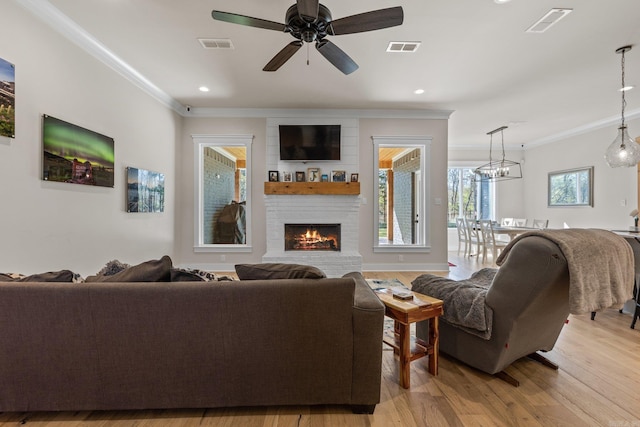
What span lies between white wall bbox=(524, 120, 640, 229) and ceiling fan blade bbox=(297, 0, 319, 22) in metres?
6.41

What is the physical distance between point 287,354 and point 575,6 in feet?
11.6

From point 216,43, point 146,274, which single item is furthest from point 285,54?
point 146,274

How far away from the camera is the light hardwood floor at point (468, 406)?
147 cm

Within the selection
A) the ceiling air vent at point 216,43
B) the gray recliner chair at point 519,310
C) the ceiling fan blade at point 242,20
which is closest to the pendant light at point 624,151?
the gray recliner chair at point 519,310

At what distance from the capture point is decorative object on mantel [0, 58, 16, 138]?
81.3 inches

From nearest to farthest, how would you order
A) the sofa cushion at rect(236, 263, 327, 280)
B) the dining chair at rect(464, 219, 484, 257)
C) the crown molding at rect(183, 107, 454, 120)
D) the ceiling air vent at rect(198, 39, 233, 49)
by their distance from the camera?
the sofa cushion at rect(236, 263, 327, 280) → the ceiling air vent at rect(198, 39, 233, 49) → the crown molding at rect(183, 107, 454, 120) → the dining chair at rect(464, 219, 484, 257)

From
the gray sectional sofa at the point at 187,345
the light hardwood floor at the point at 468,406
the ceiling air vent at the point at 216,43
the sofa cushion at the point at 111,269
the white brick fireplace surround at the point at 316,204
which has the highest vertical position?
the ceiling air vent at the point at 216,43

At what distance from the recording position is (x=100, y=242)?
10.1 ft

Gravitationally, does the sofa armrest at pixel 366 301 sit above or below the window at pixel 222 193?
below

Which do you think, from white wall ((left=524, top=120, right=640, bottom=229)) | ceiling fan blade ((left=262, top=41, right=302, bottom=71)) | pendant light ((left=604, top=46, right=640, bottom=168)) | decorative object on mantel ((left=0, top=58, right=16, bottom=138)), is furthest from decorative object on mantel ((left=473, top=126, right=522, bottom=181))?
decorative object on mantel ((left=0, top=58, right=16, bottom=138))

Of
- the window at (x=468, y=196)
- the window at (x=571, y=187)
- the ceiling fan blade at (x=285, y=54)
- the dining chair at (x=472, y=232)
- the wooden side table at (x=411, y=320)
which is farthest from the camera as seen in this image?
the window at (x=468, y=196)

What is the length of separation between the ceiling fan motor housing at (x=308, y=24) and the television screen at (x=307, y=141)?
101 inches

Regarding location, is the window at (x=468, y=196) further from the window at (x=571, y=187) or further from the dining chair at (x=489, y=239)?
the dining chair at (x=489, y=239)

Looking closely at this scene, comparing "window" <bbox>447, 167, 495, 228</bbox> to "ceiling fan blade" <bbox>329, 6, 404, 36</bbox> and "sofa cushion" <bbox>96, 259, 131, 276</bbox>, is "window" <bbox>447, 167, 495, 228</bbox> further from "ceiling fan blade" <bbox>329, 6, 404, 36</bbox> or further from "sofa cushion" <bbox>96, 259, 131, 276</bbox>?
"sofa cushion" <bbox>96, 259, 131, 276</bbox>
